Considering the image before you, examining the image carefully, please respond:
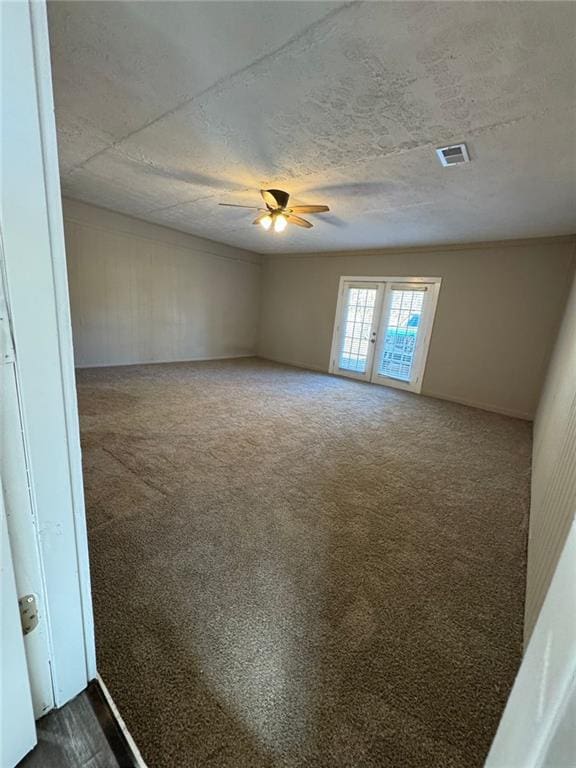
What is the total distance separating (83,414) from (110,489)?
158 cm

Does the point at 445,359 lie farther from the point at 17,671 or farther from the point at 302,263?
the point at 17,671

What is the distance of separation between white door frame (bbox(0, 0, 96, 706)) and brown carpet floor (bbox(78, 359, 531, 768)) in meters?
0.39

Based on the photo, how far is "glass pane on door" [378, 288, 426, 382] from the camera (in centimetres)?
544

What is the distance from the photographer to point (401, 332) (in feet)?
18.4

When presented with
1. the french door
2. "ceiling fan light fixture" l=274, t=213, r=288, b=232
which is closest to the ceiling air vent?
"ceiling fan light fixture" l=274, t=213, r=288, b=232

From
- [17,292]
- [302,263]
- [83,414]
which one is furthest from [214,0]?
[302,263]

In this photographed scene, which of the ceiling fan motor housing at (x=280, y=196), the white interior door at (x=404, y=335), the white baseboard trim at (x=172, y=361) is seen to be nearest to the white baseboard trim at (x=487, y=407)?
the white interior door at (x=404, y=335)

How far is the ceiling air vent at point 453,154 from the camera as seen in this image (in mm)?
2229

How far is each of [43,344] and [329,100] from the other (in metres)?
2.11

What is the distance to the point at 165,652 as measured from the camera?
117cm

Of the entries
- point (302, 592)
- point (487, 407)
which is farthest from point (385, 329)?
point (302, 592)

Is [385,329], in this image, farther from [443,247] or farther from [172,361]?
[172,361]

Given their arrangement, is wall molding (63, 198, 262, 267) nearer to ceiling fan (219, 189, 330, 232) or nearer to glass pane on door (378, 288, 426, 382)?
ceiling fan (219, 189, 330, 232)

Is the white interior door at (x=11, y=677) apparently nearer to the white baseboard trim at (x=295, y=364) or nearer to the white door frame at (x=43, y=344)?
the white door frame at (x=43, y=344)
